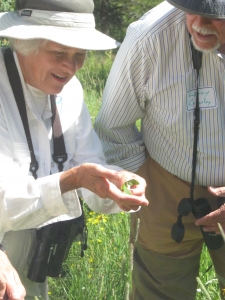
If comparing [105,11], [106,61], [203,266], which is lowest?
[105,11]

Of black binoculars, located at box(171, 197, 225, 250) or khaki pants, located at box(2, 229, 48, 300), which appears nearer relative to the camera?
khaki pants, located at box(2, 229, 48, 300)

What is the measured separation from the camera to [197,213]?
3.28 m

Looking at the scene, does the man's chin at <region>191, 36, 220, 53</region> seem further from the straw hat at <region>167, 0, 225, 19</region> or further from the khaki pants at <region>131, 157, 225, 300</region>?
the khaki pants at <region>131, 157, 225, 300</region>

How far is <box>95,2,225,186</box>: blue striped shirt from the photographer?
3.11 metres

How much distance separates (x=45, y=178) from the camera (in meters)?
2.70

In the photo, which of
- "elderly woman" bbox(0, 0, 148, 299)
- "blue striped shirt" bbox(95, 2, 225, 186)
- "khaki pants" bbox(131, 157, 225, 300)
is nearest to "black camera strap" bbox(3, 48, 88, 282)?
"elderly woman" bbox(0, 0, 148, 299)

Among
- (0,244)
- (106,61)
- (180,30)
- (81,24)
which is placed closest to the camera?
(0,244)

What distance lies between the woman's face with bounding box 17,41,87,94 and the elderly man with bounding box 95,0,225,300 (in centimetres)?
42

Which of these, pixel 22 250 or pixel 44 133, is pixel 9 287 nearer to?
pixel 22 250

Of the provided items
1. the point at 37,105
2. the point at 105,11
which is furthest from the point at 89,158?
the point at 105,11

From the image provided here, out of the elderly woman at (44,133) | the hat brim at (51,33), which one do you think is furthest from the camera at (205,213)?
the hat brim at (51,33)

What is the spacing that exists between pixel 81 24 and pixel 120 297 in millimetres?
1500

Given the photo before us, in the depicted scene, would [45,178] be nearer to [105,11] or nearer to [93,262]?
[93,262]

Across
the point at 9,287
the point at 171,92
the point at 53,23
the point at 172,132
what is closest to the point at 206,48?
the point at 171,92
